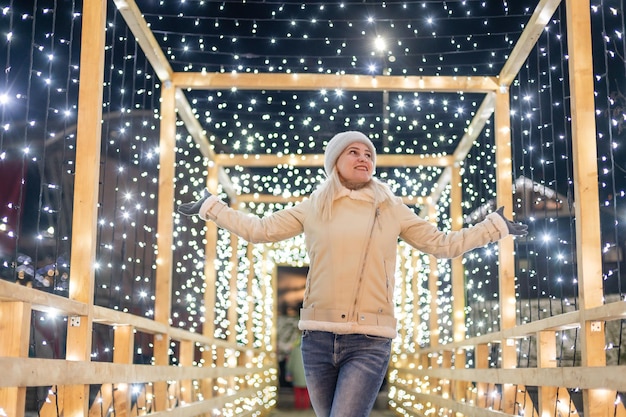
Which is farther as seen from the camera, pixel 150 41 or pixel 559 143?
pixel 150 41

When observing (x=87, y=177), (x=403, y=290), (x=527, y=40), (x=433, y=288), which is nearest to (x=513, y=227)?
(x=87, y=177)

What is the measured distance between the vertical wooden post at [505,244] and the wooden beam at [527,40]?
0.14 m

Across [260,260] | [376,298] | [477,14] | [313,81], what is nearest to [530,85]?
[477,14]

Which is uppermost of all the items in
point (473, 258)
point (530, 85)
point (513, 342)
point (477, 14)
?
point (477, 14)

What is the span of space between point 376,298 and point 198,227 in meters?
5.30

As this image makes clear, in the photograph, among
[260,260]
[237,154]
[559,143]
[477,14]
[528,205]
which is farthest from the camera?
[260,260]

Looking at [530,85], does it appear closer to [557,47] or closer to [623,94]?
[557,47]

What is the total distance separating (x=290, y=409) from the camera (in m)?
11.0

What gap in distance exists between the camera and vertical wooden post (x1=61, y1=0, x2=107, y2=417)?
351 centimetres

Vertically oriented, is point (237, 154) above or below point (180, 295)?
above

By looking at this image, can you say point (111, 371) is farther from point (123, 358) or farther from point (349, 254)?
point (349, 254)

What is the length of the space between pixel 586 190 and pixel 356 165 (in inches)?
50.6

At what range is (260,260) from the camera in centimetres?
1137

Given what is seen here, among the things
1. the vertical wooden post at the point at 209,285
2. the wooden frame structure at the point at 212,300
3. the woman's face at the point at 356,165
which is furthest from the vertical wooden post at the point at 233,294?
the woman's face at the point at 356,165
